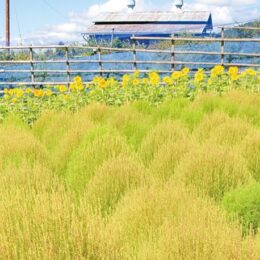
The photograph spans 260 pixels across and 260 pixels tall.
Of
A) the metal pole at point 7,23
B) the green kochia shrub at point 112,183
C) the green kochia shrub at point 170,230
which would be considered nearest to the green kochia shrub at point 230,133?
the green kochia shrub at point 112,183

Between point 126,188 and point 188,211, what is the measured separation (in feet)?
3.20

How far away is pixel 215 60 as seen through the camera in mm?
16703

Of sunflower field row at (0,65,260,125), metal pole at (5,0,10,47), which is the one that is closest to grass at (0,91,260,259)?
sunflower field row at (0,65,260,125)

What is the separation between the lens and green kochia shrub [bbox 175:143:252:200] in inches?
165

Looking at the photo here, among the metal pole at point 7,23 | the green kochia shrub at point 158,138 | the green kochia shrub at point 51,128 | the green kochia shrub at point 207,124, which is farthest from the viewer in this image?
the metal pole at point 7,23

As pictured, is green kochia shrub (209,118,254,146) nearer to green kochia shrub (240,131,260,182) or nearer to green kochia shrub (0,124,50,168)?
green kochia shrub (240,131,260,182)

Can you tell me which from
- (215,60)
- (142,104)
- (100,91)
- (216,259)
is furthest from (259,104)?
(215,60)

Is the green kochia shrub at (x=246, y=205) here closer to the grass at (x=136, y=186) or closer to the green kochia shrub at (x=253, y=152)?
the grass at (x=136, y=186)

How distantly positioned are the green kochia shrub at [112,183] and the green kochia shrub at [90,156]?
21 centimetres

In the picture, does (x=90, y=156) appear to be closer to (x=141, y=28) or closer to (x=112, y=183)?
(x=112, y=183)

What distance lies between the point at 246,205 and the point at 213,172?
1.64 ft

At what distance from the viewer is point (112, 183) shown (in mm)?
4094

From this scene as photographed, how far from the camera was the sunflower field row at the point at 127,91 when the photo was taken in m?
8.98

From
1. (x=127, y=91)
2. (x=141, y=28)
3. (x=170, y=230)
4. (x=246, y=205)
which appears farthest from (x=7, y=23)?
(x=170, y=230)
